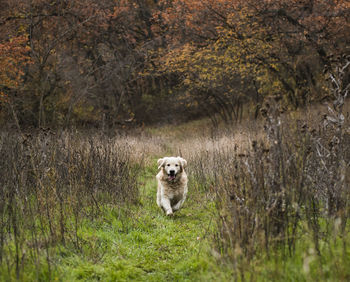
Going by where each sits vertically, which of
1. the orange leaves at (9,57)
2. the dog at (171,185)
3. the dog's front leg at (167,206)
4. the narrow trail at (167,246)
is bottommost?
the narrow trail at (167,246)

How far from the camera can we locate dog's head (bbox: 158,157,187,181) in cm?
665

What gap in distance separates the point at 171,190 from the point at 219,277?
3.75 m

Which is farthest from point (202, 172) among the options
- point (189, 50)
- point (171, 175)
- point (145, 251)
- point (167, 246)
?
point (189, 50)

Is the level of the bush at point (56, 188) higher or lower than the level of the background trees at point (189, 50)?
lower

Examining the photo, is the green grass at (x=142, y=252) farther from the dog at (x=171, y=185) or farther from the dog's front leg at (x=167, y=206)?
the dog at (x=171, y=185)

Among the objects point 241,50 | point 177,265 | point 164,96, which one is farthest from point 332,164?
point 164,96

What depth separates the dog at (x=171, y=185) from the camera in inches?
264

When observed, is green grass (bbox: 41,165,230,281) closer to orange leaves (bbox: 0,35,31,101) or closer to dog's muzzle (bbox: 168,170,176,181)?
dog's muzzle (bbox: 168,170,176,181)

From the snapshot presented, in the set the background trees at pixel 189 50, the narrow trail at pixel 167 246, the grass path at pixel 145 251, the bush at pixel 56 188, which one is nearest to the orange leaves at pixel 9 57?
the background trees at pixel 189 50

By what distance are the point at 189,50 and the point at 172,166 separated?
44.8ft

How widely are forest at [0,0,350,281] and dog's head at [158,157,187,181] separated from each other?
0.63 metres

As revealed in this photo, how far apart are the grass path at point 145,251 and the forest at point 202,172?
0.02 m

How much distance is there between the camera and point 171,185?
22.7ft

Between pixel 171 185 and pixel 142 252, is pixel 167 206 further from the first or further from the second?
pixel 142 252
